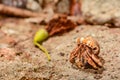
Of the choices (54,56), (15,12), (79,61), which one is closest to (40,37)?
(54,56)

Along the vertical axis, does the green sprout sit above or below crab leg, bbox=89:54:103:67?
above

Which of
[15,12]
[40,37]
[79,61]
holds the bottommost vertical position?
[79,61]

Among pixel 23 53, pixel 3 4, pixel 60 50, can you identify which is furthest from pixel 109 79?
pixel 3 4

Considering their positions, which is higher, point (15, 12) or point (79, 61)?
point (15, 12)

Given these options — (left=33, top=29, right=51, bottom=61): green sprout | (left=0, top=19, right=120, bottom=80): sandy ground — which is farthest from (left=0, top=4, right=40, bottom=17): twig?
(left=33, top=29, right=51, bottom=61): green sprout

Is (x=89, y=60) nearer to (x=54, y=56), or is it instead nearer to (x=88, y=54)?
(x=88, y=54)

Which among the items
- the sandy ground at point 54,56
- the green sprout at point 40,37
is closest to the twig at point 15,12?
the sandy ground at point 54,56

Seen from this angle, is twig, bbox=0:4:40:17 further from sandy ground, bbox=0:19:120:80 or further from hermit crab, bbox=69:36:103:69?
hermit crab, bbox=69:36:103:69
